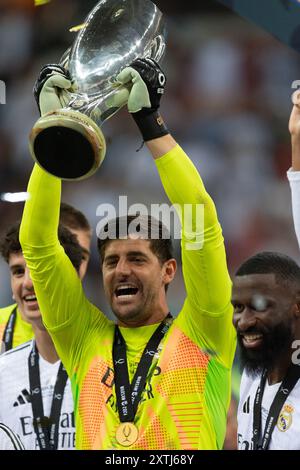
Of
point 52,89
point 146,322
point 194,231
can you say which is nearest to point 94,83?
point 52,89

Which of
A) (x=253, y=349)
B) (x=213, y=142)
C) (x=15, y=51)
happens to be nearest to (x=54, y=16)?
(x=15, y=51)

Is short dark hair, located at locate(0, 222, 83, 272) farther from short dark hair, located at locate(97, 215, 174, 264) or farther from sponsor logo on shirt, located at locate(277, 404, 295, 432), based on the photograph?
sponsor logo on shirt, located at locate(277, 404, 295, 432)

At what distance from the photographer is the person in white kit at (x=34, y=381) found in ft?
9.39

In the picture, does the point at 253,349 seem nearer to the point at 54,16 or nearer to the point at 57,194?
the point at 57,194

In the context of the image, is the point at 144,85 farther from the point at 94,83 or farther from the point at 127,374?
the point at 127,374

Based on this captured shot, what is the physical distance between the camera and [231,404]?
2904 mm

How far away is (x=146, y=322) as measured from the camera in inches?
99.9

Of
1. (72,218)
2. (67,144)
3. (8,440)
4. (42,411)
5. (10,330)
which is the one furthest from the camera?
(10,330)

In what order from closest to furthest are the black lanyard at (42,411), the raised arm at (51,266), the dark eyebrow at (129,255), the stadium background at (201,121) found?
the raised arm at (51,266)
the dark eyebrow at (129,255)
the black lanyard at (42,411)
the stadium background at (201,121)

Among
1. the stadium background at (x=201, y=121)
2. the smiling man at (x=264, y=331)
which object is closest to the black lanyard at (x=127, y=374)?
the smiling man at (x=264, y=331)

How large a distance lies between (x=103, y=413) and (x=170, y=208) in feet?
2.80

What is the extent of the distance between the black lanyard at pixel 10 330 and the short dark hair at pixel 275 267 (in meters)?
0.91

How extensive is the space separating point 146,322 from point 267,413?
490 millimetres

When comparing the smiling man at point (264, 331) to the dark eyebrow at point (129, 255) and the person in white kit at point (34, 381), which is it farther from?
the person in white kit at point (34, 381)
